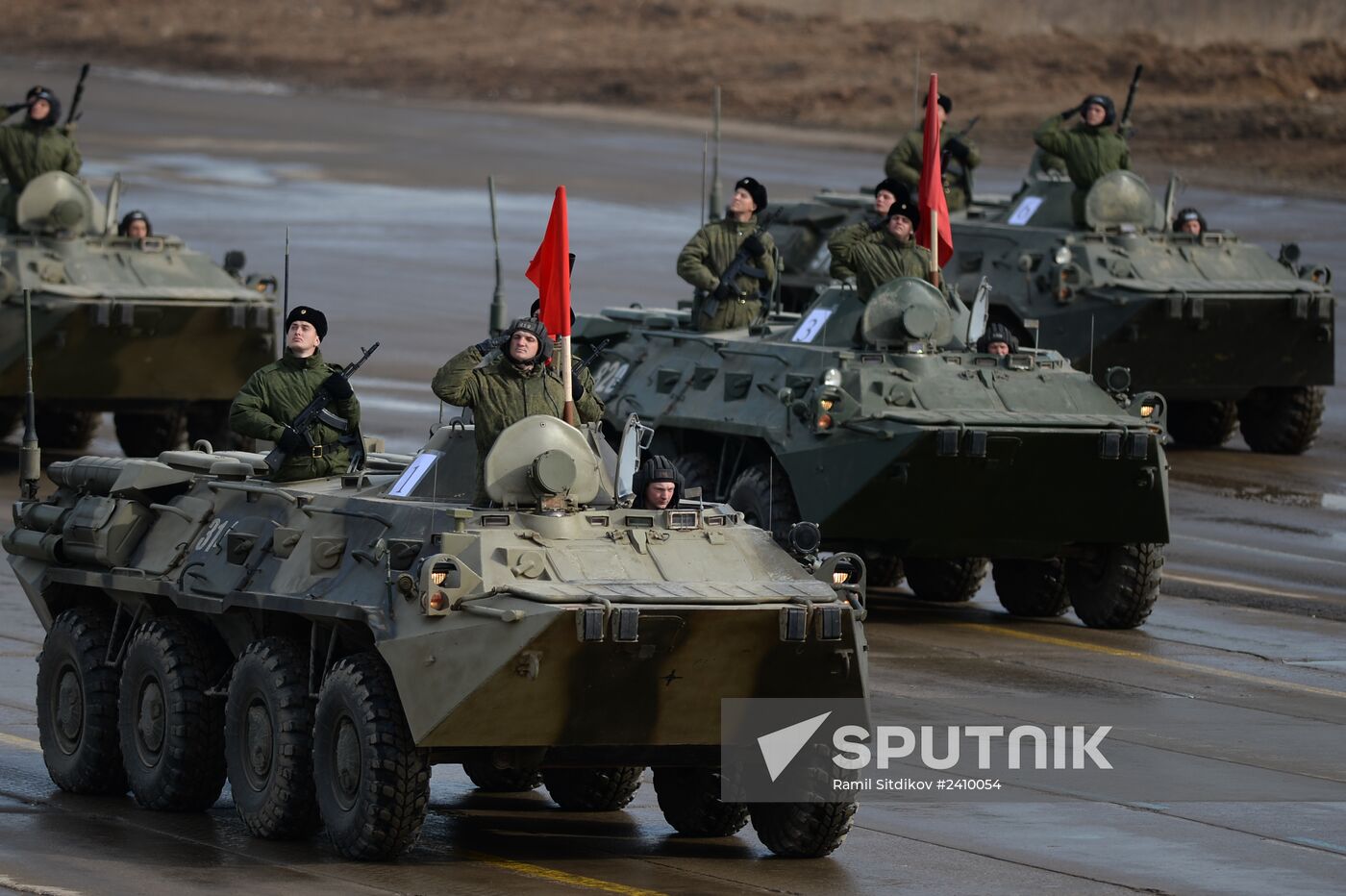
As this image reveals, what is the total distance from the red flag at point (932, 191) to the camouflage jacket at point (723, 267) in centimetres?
119

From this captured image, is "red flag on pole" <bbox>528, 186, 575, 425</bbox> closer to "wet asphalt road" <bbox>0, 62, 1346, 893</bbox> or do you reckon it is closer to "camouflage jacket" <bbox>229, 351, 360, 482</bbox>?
"camouflage jacket" <bbox>229, 351, 360, 482</bbox>

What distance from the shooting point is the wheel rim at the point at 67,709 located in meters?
14.3

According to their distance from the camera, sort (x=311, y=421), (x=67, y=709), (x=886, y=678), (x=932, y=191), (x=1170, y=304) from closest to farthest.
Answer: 1. (x=311, y=421)
2. (x=67, y=709)
3. (x=886, y=678)
4. (x=932, y=191)
5. (x=1170, y=304)

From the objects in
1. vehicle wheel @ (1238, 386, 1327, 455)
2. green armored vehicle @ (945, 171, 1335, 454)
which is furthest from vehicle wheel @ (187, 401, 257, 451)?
vehicle wheel @ (1238, 386, 1327, 455)

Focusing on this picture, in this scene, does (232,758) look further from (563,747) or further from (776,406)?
(776,406)

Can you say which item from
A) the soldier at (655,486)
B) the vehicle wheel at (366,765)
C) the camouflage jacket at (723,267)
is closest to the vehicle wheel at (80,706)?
the vehicle wheel at (366,765)

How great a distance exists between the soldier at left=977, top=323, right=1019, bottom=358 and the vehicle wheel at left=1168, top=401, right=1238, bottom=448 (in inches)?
343

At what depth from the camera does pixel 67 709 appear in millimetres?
14438

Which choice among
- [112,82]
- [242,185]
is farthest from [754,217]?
[112,82]

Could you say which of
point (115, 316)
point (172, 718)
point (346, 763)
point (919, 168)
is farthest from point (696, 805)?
point (919, 168)

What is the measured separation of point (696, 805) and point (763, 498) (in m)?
7.00

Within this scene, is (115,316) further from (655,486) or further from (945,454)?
(655,486)

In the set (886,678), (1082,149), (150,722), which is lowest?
(886,678)

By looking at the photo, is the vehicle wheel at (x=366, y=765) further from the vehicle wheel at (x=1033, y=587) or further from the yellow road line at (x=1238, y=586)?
the yellow road line at (x=1238, y=586)
